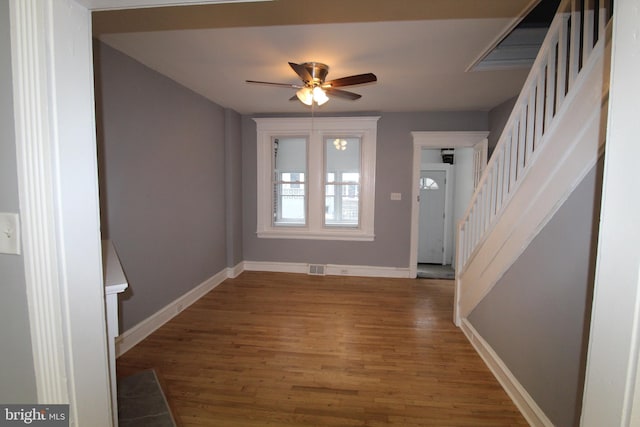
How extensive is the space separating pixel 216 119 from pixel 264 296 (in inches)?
97.1

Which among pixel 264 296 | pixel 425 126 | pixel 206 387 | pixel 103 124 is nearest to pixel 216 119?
pixel 103 124

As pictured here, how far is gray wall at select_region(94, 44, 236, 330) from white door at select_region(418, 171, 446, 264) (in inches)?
180

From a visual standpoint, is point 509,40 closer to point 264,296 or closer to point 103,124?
point 103,124

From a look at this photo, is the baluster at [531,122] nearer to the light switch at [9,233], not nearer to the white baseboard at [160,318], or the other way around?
the light switch at [9,233]

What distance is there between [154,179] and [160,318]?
1.39 m

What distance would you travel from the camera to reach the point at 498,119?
13.4ft

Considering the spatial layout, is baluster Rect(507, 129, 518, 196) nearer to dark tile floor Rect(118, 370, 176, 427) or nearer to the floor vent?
dark tile floor Rect(118, 370, 176, 427)

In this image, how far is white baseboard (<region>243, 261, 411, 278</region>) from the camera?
4.73 m

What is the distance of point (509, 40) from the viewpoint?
2697mm

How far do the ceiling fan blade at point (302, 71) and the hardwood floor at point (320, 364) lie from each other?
2310 mm

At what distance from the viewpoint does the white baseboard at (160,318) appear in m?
2.60

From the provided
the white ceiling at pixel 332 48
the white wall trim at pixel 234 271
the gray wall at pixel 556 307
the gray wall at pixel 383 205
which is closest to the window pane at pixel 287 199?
the gray wall at pixel 383 205

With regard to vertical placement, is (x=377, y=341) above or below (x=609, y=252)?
below

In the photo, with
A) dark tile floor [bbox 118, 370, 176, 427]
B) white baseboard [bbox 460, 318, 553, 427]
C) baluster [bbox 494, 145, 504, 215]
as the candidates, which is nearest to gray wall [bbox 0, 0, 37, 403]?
dark tile floor [bbox 118, 370, 176, 427]
